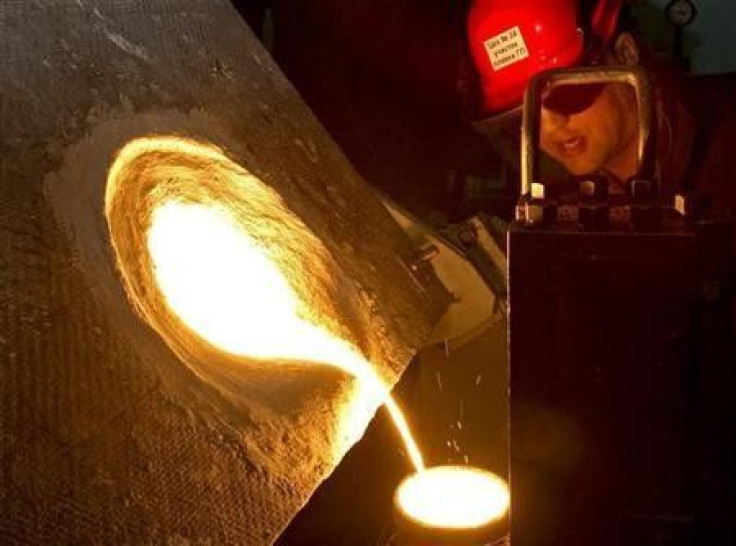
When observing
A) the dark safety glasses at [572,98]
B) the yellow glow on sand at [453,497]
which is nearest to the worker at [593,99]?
the dark safety glasses at [572,98]

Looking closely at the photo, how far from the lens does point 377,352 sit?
2008 millimetres

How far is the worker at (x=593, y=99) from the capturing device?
10.00 feet

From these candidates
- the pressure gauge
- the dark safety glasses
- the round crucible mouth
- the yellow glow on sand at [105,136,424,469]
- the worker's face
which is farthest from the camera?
the pressure gauge

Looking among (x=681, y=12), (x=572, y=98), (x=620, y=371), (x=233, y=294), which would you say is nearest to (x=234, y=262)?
(x=233, y=294)

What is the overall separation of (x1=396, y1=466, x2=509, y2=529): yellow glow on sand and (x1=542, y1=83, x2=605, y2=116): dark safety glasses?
1.66m

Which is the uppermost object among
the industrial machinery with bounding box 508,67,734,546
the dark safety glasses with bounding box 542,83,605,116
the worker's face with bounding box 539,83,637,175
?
the dark safety glasses with bounding box 542,83,605,116

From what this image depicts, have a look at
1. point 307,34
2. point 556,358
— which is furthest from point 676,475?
point 307,34

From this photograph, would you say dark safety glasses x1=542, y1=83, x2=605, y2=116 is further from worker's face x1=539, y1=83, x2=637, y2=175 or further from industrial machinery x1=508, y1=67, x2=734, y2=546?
industrial machinery x1=508, y1=67, x2=734, y2=546

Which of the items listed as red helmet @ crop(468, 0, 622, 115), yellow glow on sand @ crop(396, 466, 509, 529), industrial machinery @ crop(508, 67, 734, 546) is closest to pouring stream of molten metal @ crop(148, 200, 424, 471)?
yellow glow on sand @ crop(396, 466, 509, 529)

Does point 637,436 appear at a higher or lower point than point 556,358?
lower

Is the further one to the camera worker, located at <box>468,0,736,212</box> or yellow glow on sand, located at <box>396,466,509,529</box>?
worker, located at <box>468,0,736,212</box>

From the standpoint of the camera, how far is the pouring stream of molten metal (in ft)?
6.17

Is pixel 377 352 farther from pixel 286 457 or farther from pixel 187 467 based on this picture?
pixel 187 467

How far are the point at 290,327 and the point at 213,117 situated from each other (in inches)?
22.5
